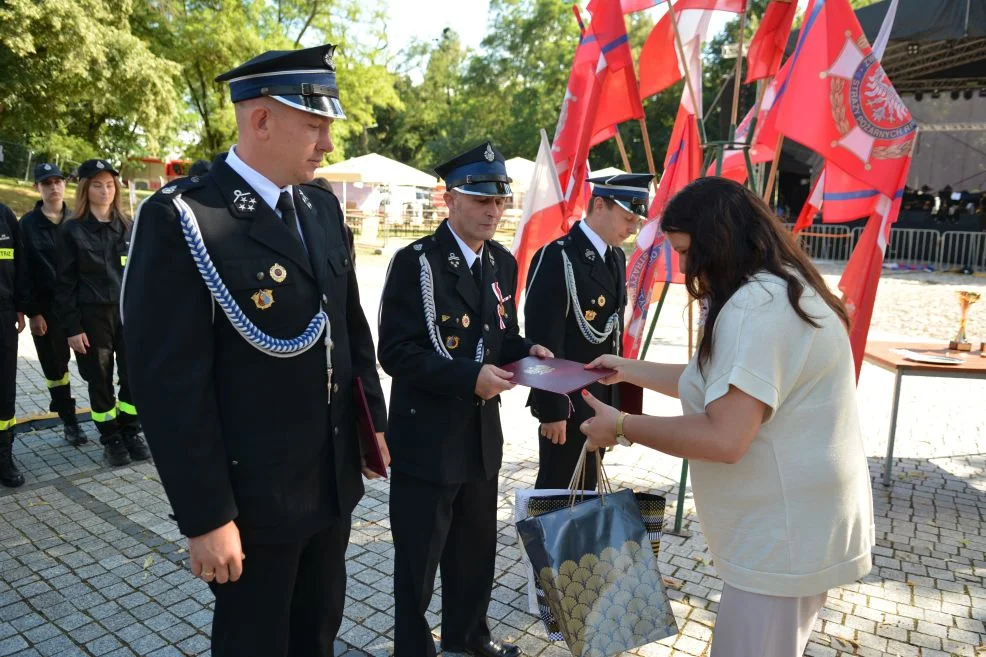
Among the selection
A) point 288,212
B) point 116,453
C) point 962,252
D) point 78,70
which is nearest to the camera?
point 288,212

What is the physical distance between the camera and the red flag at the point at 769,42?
4719 millimetres

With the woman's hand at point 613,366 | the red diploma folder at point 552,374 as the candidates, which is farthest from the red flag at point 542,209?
the woman's hand at point 613,366

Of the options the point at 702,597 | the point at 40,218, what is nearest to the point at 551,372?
the point at 702,597

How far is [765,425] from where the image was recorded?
1923mm

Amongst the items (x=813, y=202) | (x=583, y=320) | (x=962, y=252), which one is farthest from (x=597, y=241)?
(x=962, y=252)

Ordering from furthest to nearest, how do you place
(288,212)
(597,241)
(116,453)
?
(116,453) → (597,241) → (288,212)

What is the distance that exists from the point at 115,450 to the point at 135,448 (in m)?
0.14

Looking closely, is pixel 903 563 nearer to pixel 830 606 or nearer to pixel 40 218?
pixel 830 606

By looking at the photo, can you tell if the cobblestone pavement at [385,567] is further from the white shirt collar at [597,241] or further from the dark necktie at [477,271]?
the white shirt collar at [597,241]

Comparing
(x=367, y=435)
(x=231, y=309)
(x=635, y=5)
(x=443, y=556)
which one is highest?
(x=635, y=5)

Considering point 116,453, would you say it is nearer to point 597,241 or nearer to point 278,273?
point 597,241

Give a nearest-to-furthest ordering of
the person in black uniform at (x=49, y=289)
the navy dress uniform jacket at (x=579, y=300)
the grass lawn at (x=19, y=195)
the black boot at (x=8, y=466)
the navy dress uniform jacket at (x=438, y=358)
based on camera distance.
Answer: the navy dress uniform jacket at (x=438, y=358) → the navy dress uniform jacket at (x=579, y=300) → the black boot at (x=8, y=466) → the person in black uniform at (x=49, y=289) → the grass lawn at (x=19, y=195)

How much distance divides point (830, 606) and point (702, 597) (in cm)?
64

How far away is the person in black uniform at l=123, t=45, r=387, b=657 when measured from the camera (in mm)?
1820
